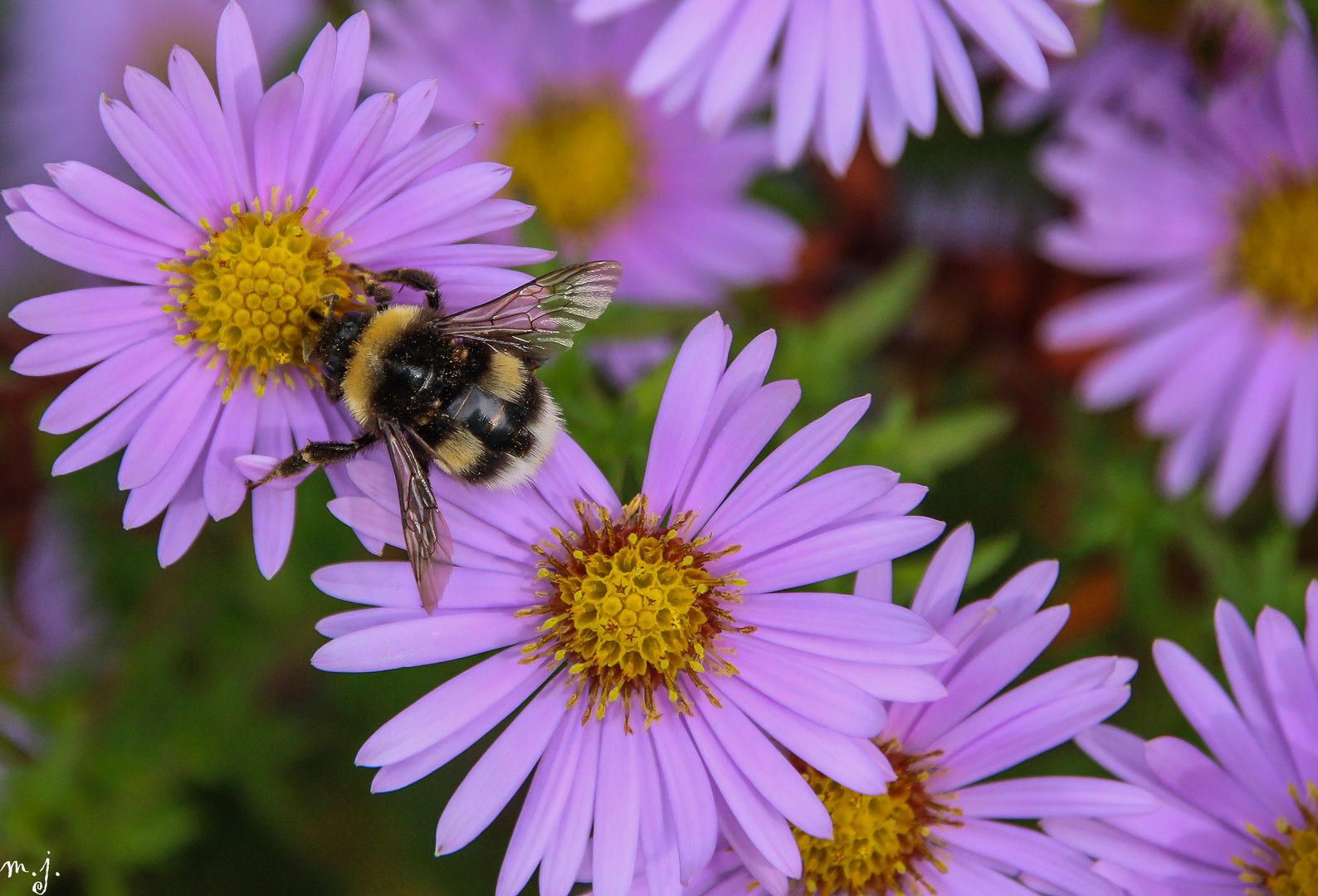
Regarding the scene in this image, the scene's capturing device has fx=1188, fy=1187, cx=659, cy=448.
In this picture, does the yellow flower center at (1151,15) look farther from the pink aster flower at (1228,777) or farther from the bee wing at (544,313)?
the bee wing at (544,313)

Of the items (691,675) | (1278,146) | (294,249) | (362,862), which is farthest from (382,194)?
(1278,146)

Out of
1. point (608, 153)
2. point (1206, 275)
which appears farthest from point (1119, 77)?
point (608, 153)

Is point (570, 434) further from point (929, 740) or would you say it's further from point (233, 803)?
point (233, 803)

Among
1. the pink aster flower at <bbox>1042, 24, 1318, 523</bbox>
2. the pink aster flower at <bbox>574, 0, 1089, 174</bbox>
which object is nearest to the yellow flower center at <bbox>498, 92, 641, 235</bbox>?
the pink aster flower at <bbox>574, 0, 1089, 174</bbox>

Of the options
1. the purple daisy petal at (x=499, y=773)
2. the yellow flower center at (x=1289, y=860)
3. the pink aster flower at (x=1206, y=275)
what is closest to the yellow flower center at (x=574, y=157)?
the pink aster flower at (x=1206, y=275)

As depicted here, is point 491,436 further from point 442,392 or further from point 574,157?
point 574,157

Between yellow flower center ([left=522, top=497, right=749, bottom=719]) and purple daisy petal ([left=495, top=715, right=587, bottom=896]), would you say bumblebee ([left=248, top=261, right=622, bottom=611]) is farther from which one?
purple daisy petal ([left=495, top=715, right=587, bottom=896])
